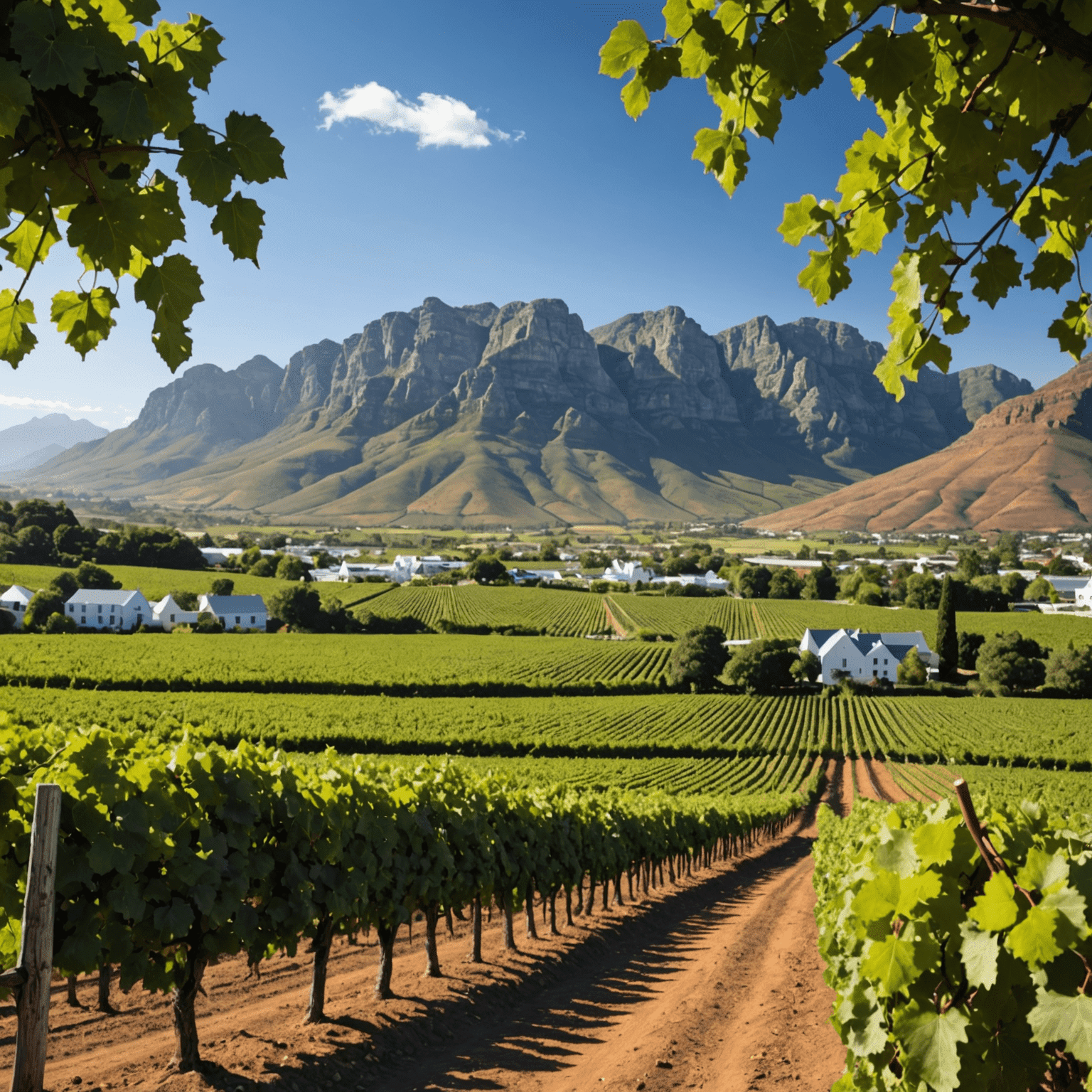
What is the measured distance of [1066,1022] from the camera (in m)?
2.22

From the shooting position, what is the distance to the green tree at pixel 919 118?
6.72 feet

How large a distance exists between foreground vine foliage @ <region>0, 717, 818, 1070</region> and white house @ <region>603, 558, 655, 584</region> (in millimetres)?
116888

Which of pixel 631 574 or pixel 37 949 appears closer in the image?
pixel 37 949

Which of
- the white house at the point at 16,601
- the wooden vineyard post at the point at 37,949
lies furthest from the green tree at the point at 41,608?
the wooden vineyard post at the point at 37,949

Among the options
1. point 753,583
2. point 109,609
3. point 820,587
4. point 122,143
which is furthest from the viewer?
point 753,583

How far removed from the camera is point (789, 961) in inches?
435

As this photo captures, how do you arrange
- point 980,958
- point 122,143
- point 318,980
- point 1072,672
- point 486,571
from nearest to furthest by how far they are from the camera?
1. point 122,143
2. point 980,958
3. point 318,980
4. point 1072,672
5. point 486,571

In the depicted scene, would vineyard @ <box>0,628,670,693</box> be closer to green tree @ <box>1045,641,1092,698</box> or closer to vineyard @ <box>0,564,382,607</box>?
vineyard @ <box>0,564,382,607</box>

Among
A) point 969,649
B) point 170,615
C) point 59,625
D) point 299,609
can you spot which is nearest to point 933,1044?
point 59,625

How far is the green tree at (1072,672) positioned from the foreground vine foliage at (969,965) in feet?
256

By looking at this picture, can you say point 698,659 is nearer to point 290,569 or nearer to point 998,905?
point 290,569

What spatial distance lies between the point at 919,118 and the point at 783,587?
12058cm

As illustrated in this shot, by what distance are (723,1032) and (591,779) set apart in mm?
31559

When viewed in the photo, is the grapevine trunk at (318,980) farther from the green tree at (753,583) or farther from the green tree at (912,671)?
the green tree at (753,583)
